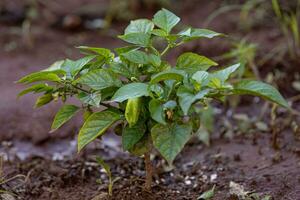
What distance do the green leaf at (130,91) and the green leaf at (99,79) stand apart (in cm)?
7

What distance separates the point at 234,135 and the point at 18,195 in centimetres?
86

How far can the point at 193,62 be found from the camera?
149 cm

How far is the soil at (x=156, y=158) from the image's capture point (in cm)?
172

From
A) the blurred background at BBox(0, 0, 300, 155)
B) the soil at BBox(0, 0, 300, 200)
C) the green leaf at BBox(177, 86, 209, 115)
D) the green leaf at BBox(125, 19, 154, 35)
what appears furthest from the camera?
the blurred background at BBox(0, 0, 300, 155)

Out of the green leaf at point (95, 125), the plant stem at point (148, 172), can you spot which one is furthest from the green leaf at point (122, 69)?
the plant stem at point (148, 172)

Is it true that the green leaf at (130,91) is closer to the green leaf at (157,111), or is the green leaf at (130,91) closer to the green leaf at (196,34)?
the green leaf at (157,111)

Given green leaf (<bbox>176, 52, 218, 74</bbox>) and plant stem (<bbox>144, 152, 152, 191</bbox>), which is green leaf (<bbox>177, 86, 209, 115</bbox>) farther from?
plant stem (<bbox>144, 152, 152, 191</bbox>)

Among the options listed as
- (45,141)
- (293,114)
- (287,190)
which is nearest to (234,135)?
(293,114)

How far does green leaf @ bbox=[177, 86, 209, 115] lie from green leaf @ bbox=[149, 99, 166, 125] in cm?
5

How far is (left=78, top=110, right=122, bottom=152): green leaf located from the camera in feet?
4.63

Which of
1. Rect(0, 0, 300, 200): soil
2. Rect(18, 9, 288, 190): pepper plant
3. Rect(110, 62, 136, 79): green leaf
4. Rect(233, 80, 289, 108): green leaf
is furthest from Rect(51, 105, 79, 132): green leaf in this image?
Rect(233, 80, 289, 108): green leaf

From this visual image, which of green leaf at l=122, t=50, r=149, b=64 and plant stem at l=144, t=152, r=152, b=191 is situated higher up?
green leaf at l=122, t=50, r=149, b=64

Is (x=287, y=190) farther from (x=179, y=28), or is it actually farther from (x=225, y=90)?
(x=179, y=28)

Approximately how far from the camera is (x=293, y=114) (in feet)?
7.14
